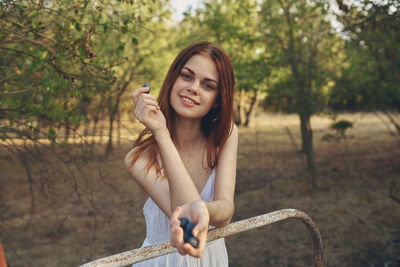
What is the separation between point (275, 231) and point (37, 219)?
17.3ft

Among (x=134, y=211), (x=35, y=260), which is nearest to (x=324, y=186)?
(x=134, y=211)

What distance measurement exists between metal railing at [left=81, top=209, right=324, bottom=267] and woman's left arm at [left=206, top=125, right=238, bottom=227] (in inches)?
3.7

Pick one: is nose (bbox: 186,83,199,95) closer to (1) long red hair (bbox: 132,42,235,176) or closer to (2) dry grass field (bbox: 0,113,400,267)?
(1) long red hair (bbox: 132,42,235,176)

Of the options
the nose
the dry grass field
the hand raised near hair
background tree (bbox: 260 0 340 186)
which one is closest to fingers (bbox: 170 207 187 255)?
the hand raised near hair

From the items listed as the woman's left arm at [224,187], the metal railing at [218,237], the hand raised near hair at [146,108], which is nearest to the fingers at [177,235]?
the metal railing at [218,237]

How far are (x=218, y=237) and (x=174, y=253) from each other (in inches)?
25.9

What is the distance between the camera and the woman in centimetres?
159

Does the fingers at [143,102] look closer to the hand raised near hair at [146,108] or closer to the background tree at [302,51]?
the hand raised near hair at [146,108]

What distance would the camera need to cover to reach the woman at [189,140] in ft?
5.22

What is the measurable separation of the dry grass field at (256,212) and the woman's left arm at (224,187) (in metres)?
1.51

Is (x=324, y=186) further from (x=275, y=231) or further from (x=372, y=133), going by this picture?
(x=372, y=133)

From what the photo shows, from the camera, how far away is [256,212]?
753 cm

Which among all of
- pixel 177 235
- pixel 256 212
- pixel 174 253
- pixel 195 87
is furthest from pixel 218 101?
pixel 256 212

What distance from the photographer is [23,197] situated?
9383 millimetres
